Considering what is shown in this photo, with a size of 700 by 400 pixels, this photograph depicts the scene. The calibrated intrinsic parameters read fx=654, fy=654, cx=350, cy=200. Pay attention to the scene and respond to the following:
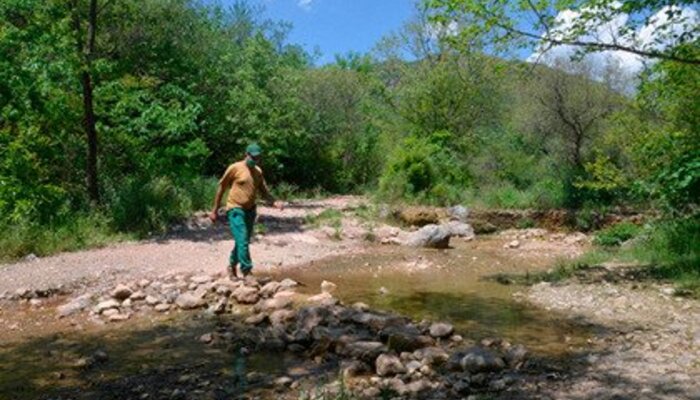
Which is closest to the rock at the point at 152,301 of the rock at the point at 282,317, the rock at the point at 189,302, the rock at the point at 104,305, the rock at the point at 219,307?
the rock at the point at 189,302

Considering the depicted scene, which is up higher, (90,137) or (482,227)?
(90,137)

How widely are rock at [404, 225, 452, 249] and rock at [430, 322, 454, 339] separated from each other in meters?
8.65

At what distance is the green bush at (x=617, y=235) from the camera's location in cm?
1528

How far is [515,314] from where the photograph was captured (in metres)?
8.41

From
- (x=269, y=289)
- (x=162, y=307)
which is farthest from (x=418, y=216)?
(x=162, y=307)

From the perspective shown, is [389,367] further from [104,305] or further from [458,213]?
[458,213]

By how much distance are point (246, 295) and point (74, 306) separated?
230cm

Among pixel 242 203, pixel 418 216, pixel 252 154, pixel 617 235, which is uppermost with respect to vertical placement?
pixel 252 154

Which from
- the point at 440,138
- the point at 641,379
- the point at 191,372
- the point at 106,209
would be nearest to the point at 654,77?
the point at 641,379

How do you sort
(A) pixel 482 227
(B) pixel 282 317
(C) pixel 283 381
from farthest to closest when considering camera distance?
(A) pixel 482 227 < (B) pixel 282 317 < (C) pixel 283 381

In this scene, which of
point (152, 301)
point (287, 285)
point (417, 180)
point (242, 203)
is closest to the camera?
point (152, 301)

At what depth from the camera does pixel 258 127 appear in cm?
1912

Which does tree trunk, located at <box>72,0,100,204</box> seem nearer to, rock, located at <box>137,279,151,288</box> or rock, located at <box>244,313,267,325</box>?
rock, located at <box>137,279,151,288</box>

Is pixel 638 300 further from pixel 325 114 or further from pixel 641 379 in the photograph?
pixel 325 114
